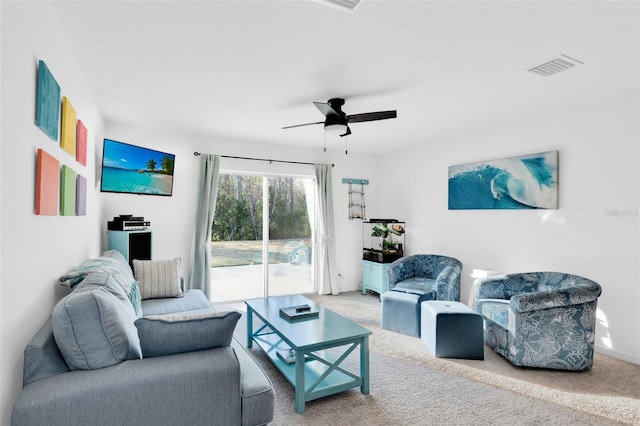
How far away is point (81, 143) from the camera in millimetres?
2668

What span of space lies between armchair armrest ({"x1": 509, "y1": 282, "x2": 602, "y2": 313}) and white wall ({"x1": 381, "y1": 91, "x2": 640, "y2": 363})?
64cm

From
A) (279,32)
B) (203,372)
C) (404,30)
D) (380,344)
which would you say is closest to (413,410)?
(380,344)

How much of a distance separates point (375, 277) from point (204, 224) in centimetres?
282

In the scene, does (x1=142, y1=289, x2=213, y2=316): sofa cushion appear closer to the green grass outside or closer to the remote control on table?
the remote control on table

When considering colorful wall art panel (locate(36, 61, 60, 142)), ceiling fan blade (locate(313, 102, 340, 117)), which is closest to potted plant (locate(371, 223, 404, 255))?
ceiling fan blade (locate(313, 102, 340, 117))

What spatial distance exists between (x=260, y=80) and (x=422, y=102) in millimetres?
1664

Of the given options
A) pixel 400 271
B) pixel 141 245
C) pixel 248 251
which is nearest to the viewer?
pixel 141 245

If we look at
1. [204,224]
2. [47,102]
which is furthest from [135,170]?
[47,102]

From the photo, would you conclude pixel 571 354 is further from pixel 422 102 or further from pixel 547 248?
pixel 422 102

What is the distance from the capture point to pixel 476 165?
4.62 metres

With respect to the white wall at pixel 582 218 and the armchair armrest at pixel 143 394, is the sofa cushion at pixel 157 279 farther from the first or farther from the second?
the white wall at pixel 582 218

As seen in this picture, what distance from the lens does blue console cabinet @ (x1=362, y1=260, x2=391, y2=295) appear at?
5461mm

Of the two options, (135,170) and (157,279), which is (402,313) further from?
(135,170)

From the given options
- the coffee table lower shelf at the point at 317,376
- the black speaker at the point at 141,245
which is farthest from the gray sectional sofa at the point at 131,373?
the black speaker at the point at 141,245
